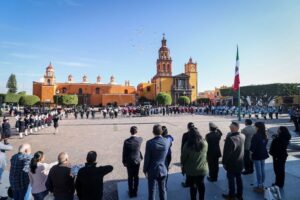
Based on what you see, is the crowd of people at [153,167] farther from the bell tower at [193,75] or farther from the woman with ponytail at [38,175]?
the bell tower at [193,75]

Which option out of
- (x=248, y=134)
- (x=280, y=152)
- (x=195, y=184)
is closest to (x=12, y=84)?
(x=248, y=134)

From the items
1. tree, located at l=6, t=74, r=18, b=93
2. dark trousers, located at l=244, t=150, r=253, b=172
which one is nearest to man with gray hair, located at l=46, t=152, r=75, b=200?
dark trousers, located at l=244, t=150, r=253, b=172

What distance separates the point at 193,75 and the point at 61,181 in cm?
7566

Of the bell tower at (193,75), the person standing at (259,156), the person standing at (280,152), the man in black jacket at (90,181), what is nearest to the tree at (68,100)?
the bell tower at (193,75)

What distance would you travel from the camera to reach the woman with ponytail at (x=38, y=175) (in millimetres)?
4312

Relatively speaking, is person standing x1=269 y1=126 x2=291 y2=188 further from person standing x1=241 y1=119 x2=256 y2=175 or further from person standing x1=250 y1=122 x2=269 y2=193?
person standing x1=241 y1=119 x2=256 y2=175

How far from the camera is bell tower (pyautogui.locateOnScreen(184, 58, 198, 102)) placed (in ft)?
248

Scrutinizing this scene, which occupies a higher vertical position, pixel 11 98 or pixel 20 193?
pixel 11 98

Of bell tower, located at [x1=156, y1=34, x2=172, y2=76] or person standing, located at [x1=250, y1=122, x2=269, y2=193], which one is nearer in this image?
person standing, located at [x1=250, y1=122, x2=269, y2=193]

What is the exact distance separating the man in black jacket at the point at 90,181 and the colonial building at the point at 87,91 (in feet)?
229

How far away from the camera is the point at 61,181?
385 cm

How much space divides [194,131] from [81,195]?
2.36 metres

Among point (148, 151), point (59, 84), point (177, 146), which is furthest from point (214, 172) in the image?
point (59, 84)

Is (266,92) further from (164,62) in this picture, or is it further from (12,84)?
(12,84)
